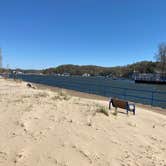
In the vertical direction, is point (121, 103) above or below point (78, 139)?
above

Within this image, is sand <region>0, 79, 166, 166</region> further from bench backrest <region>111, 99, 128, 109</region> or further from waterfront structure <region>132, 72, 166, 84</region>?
waterfront structure <region>132, 72, 166, 84</region>

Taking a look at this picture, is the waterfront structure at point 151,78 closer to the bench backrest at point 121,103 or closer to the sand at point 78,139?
the bench backrest at point 121,103

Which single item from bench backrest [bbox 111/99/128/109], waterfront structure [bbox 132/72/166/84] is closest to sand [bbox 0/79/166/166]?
bench backrest [bbox 111/99/128/109]

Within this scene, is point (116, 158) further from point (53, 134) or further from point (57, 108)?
point (57, 108)

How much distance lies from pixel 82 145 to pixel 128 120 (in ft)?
11.8

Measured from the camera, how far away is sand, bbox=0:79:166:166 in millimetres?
5879

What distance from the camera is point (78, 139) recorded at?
7.14m

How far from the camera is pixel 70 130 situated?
7.93 meters

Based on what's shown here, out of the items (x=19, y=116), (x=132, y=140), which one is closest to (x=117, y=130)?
(x=132, y=140)

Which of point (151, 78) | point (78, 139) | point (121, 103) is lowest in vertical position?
point (151, 78)

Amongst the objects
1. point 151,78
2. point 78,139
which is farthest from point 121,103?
point 151,78

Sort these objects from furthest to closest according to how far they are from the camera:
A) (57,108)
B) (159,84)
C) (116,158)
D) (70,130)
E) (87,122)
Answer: (159,84), (57,108), (87,122), (70,130), (116,158)

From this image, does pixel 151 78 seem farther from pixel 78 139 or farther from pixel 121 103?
pixel 78 139

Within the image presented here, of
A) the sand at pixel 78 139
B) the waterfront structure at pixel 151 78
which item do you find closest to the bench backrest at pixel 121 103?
the sand at pixel 78 139
